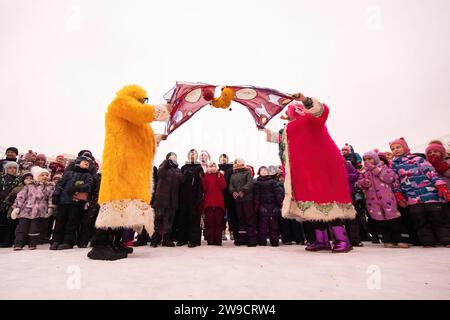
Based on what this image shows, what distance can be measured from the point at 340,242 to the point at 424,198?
1.69 metres

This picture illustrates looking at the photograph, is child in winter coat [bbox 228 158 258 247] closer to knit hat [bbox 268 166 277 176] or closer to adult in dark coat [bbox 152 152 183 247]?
knit hat [bbox 268 166 277 176]

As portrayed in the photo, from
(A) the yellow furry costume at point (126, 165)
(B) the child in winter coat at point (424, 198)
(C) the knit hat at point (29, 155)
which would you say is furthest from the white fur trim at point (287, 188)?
(C) the knit hat at point (29, 155)

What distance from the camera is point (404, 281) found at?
168 centimetres

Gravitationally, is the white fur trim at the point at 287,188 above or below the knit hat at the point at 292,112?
below

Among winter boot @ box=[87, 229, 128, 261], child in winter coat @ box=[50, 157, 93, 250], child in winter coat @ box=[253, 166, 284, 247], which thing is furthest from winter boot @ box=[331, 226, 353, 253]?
child in winter coat @ box=[50, 157, 93, 250]

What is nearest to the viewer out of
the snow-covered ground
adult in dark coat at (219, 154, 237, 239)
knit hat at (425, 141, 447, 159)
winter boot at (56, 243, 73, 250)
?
the snow-covered ground

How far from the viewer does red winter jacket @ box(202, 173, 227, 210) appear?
4.80 m

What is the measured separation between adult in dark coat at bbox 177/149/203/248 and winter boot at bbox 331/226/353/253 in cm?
231

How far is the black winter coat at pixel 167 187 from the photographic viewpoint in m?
4.55

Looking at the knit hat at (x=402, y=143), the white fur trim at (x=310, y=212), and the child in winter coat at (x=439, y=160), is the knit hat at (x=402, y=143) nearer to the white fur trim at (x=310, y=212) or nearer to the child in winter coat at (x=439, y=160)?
the child in winter coat at (x=439, y=160)

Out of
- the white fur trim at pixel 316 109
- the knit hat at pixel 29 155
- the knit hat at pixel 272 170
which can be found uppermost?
the knit hat at pixel 29 155

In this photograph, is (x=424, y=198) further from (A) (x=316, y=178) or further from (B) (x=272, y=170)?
(B) (x=272, y=170)

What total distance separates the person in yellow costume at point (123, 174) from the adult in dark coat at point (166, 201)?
148 centimetres
